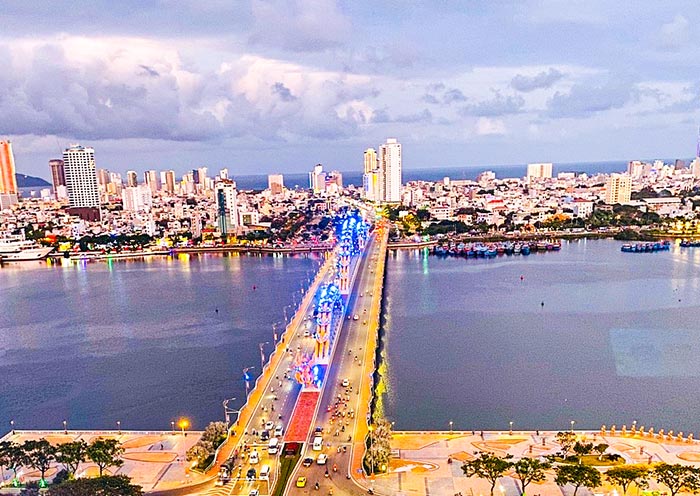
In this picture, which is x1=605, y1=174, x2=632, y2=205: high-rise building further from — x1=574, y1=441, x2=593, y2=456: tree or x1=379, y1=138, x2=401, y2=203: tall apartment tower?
x1=574, y1=441, x2=593, y2=456: tree

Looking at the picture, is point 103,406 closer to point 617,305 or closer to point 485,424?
point 485,424

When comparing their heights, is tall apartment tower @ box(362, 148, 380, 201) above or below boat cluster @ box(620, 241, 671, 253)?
above

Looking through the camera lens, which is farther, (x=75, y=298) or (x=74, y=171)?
(x=74, y=171)

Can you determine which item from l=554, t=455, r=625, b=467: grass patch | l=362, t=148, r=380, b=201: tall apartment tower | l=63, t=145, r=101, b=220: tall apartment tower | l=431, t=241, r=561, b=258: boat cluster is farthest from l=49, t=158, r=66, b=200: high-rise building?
l=554, t=455, r=625, b=467: grass patch

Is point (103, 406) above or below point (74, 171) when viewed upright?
below

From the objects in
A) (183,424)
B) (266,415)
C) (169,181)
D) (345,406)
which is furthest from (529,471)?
(169,181)

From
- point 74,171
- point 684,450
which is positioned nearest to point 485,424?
point 684,450

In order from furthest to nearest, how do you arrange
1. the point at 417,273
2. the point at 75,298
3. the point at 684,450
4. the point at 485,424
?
1. the point at 417,273
2. the point at 75,298
3. the point at 485,424
4. the point at 684,450
